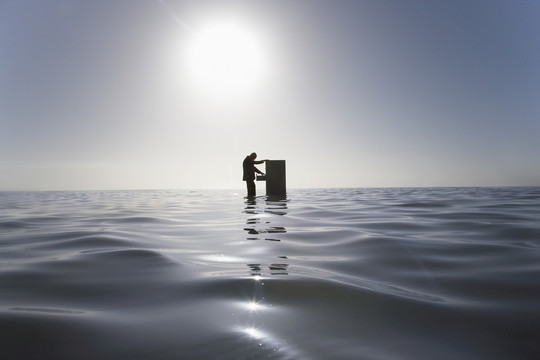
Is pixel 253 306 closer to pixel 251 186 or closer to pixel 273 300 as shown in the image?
pixel 273 300

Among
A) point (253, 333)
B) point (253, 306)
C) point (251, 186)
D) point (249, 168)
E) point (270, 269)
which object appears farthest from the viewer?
point (251, 186)

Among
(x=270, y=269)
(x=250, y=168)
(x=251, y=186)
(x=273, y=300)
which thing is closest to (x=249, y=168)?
(x=250, y=168)

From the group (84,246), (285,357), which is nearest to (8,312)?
(285,357)

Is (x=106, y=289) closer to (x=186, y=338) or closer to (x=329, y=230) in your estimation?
(x=186, y=338)

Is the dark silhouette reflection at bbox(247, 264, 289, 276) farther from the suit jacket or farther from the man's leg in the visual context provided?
the man's leg

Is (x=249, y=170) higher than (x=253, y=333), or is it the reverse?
(x=249, y=170)

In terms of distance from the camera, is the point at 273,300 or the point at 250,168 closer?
the point at 273,300

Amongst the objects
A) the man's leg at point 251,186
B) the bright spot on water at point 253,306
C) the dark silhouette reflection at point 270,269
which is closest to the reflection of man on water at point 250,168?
the man's leg at point 251,186

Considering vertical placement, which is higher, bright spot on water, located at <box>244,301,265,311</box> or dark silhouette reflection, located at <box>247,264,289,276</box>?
bright spot on water, located at <box>244,301,265,311</box>

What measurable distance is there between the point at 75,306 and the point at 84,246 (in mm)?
2240

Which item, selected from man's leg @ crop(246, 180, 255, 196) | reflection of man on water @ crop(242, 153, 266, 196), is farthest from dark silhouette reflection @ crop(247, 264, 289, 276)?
man's leg @ crop(246, 180, 255, 196)

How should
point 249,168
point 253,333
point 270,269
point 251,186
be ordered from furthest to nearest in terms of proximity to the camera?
point 251,186
point 249,168
point 270,269
point 253,333

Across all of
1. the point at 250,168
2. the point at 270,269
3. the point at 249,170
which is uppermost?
the point at 250,168

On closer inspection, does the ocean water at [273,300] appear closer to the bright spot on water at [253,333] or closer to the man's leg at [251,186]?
the bright spot on water at [253,333]
